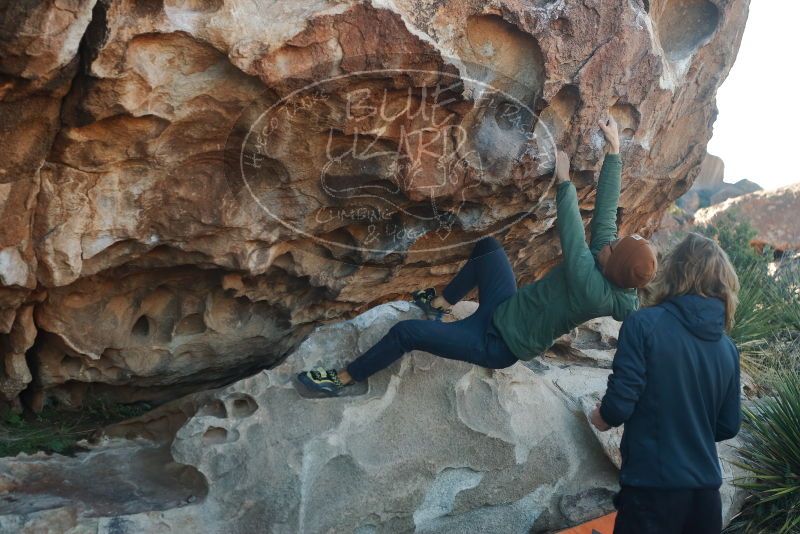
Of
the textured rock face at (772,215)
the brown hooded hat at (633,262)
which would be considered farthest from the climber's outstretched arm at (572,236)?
the textured rock face at (772,215)

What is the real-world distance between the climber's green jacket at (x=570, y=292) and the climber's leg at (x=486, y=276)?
0.20 meters

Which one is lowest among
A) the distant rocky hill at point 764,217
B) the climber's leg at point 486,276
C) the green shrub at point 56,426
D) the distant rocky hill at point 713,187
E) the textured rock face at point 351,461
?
the green shrub at point 56,426

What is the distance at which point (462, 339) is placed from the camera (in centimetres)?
380

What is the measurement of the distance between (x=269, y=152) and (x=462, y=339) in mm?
1404

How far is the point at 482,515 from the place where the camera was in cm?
400

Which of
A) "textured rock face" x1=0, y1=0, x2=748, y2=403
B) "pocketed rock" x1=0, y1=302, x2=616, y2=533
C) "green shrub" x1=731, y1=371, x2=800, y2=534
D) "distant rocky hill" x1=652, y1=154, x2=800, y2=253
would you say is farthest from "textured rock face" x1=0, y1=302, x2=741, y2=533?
"distant rocky hill" x1=652, y1=154, x2=800, y2=253

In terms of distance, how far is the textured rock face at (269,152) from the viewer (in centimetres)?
324

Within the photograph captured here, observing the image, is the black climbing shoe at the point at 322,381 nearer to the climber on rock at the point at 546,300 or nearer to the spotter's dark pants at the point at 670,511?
the climber on rock at the point at 546,300

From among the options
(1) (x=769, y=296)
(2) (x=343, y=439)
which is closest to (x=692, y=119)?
(1) (x=769, y=296)

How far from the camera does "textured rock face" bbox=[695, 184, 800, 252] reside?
1217 centimetres

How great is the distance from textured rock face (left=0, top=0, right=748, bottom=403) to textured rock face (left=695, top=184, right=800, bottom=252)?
776cm

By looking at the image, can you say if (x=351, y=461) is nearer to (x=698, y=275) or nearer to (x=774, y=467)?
(x=698, y=275)

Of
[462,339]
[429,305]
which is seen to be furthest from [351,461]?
[429,305]

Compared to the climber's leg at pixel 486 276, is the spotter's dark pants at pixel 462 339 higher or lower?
lower
